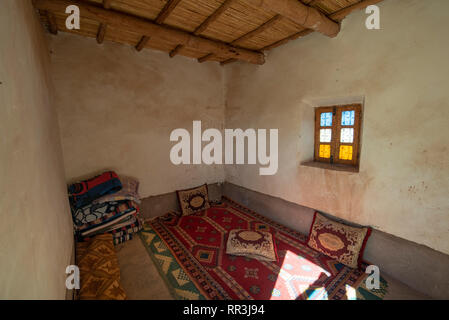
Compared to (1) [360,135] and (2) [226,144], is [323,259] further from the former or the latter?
(2) [226,144]

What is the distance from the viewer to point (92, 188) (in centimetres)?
320

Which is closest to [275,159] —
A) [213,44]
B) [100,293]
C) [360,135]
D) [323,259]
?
[360,135]

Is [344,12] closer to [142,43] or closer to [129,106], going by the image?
[142,43]

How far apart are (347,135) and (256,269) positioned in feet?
8.04

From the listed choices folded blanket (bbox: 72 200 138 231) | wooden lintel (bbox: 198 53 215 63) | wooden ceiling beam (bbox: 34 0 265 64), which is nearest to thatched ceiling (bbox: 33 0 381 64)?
wooden ceiling beam (bbox: 34 0 265 64)

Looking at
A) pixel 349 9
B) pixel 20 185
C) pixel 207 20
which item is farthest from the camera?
pixel 207 20

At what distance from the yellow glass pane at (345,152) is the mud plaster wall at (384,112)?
36cm

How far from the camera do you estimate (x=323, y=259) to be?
9.55 ft

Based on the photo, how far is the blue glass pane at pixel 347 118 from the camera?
9.74 ft

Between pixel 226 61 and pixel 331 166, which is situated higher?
pixel 226 61

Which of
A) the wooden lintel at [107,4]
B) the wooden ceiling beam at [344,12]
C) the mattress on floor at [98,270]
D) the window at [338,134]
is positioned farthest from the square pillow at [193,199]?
the wooden ceiling beam at [344,12]

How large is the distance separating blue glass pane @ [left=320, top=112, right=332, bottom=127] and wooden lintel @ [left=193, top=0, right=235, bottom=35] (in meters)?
2.21

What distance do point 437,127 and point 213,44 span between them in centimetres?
317

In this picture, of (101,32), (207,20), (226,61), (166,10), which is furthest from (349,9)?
(101,32)
